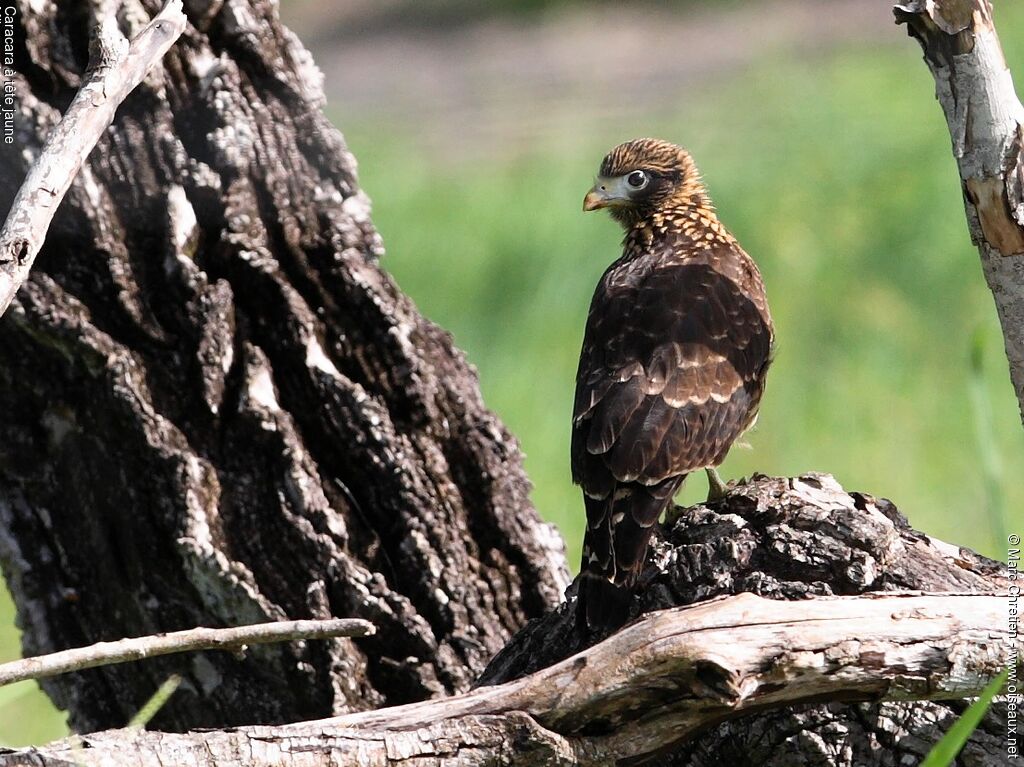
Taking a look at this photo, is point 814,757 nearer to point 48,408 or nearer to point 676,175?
point 48,408

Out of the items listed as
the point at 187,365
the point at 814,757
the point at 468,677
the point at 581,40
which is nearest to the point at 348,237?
the point at 187,365

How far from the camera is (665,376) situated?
3.87 metres

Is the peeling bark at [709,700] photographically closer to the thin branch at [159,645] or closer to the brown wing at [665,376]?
the thin branch at [159,645]

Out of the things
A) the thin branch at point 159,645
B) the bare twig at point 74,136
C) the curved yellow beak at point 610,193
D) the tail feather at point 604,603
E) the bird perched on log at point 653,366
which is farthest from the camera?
the curved yellow beak at point 610,193

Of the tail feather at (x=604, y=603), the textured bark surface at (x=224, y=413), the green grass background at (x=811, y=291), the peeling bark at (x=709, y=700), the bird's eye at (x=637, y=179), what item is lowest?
the peeling bark at (x=709, y=700)

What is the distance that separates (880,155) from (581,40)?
7830 mm

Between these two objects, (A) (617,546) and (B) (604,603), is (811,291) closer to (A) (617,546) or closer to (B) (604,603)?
(A) (617,546)

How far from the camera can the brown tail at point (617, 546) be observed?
3145 millimetres

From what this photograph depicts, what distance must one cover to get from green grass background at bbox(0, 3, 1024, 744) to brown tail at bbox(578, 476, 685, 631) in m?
2.98

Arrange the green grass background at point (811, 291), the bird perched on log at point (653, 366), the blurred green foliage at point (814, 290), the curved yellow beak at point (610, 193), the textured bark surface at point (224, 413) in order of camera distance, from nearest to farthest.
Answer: the bird perched on log at point (653, 366)
the textured bark surface at point (224, 413)
the curved yellow beak at point (610, 193)
the green grass background at point (811, 291)
the blurred green foliage at point (814, 290)

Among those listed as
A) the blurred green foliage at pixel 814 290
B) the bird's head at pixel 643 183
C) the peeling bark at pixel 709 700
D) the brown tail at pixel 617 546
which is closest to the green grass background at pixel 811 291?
the blurred green foliage at pixel 814 290

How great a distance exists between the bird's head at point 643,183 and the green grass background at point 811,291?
192 centimetres

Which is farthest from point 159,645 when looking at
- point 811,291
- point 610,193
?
point 811,291

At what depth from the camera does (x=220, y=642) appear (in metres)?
2.60
